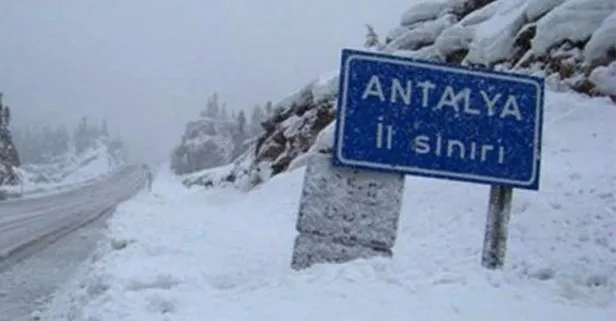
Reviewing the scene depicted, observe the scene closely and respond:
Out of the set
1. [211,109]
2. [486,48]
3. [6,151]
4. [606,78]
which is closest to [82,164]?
[211,109]

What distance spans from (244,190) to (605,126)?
58.0 ft

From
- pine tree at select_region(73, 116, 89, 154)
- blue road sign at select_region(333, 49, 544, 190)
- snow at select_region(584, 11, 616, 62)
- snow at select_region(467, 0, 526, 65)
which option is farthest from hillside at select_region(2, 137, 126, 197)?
blue road sign at select_region(333, 49, 544, 190)

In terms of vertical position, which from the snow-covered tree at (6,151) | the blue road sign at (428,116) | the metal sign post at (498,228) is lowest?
the snow-covered tree at (6,151)

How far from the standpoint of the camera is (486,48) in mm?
20531

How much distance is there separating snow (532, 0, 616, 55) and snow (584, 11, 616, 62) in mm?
910

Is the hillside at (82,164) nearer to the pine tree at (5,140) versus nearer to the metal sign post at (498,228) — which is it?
the pine tree at (5,140)

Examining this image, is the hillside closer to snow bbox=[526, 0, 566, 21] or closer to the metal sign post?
snow bbox=[526, 0, 566, 21]

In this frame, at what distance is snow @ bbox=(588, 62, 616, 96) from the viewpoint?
15312mm

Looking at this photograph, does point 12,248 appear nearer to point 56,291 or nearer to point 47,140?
point 56,291

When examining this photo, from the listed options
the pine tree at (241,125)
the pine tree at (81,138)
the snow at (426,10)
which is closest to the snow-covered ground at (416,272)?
the snow at (426,10)

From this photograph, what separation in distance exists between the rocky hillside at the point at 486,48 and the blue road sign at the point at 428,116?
9.99m

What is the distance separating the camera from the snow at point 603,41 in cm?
1586

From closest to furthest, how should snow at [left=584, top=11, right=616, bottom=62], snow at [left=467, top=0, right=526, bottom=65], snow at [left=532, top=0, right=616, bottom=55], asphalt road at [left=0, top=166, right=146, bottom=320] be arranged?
asphalt road at [left=0, top=166, right=146, bottom=320], snow at [left=584, top=11, right=616, bottom=62], snow at [left=532, top=0, right=616, bottom=55], snow at [left=467, top=0, right=526, bottom=65]

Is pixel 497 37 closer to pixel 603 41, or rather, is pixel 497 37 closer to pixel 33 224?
pixel 603 41
